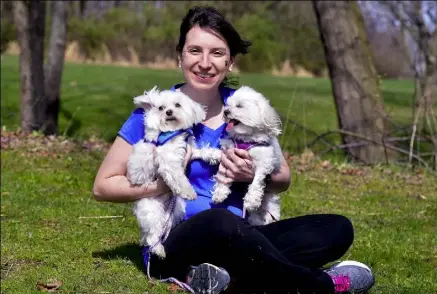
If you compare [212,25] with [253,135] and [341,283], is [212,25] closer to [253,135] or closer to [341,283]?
[253,135]

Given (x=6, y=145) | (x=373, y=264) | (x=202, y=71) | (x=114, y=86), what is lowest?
(x=114, y=86)

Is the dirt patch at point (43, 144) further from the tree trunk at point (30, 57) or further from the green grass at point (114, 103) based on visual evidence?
the green grass at point (114, 103)

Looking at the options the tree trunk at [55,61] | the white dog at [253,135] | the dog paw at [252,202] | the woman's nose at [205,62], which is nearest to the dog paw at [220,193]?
the white dog at [253,135]

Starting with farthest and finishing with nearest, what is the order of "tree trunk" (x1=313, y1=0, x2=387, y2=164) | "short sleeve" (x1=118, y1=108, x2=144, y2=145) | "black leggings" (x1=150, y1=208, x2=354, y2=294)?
"tree trunk" (x1=313, y1=0, x2=387, y2=164) → "short sleeve" (x1=118, y1=108, x2=144, y2=145) → "black leggings" (x1=150, y1=208, x2=354, y2=294)

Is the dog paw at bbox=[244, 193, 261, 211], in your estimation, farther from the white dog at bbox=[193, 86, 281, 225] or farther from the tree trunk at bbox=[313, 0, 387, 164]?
the tree trunk at bbox=[313, 0, 387, 164]

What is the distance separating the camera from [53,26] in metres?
13.6

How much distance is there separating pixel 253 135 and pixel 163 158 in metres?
0.54

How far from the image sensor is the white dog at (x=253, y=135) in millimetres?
4051

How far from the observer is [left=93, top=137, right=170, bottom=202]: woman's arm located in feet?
13.4

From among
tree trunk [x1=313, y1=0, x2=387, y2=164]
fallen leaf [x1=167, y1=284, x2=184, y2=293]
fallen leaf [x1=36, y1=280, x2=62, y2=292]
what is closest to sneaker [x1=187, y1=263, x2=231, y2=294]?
fallen leaf [x1=167, y1=284, x2=184, y2=293]

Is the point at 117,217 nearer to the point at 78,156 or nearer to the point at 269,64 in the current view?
the point at 78,156

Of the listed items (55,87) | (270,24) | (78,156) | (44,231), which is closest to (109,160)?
(44,231)

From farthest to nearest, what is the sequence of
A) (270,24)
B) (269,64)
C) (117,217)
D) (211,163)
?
(269,64) < (270,24) < (117,217) < (211,163)

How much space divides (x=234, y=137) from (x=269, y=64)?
38326 mm
